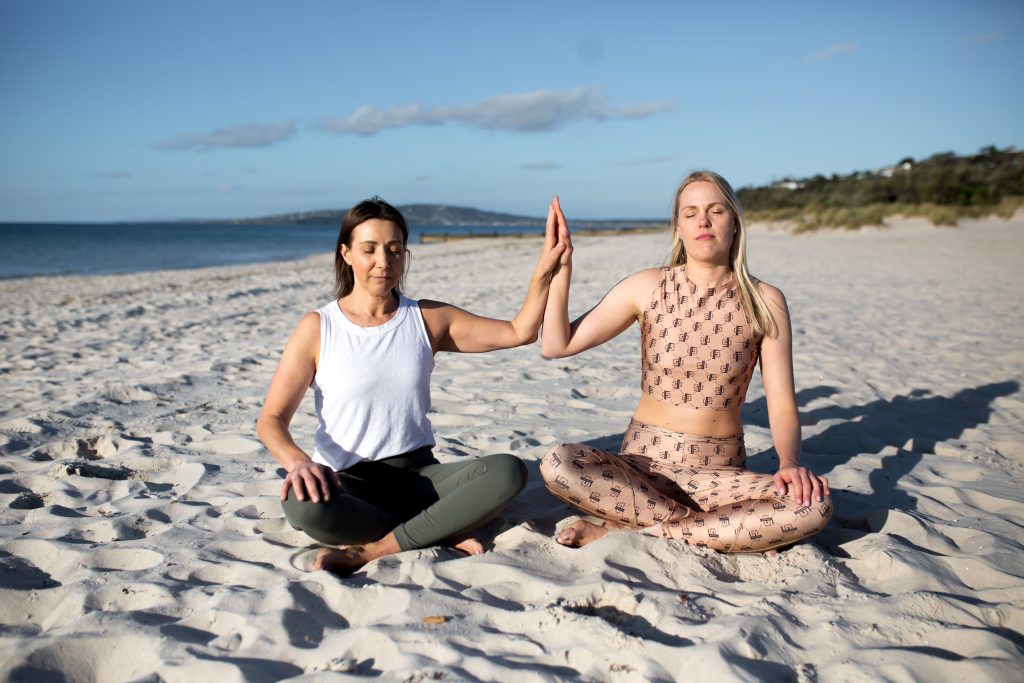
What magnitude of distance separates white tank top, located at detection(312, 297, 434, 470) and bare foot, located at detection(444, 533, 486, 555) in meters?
0.39

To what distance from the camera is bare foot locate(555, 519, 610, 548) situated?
261cm

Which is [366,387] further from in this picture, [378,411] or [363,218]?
[363,218]

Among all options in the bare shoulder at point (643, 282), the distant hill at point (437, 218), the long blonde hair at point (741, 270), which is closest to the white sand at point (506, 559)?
the long blonde hair at point (741, 270)

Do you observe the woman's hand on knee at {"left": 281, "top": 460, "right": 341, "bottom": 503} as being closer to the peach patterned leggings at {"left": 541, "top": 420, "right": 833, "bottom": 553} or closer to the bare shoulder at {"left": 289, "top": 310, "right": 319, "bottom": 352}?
the bare shoulder at {"left": 289, "top": 310, "right": 319, "bottom": 352}

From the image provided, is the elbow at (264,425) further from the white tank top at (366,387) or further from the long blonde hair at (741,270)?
the long blonde hair at (741,270)

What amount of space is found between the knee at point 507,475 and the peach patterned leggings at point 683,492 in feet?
0.34

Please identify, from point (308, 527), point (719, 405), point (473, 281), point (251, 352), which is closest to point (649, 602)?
point (719, 405)

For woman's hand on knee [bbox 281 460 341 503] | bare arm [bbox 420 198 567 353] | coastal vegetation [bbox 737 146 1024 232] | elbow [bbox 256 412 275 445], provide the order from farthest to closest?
coastal vegetation [bbox 737 146 1024 232] < bare arm [bbox 420 198 567 353] < elbow [bbox 256 412 275 445] < woman's hand on knee [bbox 281 460 341 503]

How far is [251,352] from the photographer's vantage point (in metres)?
6.55

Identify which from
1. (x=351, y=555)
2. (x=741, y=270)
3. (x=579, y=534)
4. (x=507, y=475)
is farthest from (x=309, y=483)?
(x=741, y=270)

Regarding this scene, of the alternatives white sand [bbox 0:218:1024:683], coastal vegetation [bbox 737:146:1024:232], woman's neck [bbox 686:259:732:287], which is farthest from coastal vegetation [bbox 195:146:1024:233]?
woman's neck [bbox 686:259:732:287]

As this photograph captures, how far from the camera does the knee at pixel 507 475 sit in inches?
102

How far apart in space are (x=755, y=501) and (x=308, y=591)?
1.54 meters

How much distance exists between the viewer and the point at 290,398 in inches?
105
